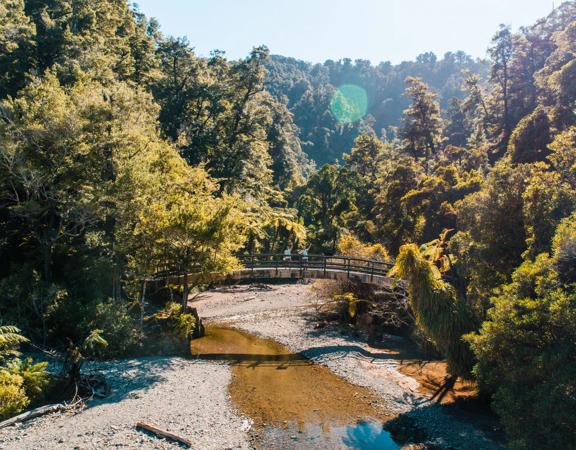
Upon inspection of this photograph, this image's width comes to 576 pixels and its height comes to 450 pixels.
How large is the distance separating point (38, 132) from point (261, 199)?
72.8 feet

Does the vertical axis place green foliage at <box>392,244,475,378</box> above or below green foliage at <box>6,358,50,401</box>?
above

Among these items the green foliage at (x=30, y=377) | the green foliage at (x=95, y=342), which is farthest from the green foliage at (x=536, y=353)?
the green foliage at (x=30, y=377)

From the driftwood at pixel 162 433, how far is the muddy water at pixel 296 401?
6.94ft

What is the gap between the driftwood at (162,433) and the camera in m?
12.2

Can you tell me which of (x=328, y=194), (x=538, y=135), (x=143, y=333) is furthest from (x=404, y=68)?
(x=143, y=333)

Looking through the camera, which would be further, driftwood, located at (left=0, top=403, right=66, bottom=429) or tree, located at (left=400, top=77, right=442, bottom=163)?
tree, located at (left=400, top=77, right=442, bottom=163)

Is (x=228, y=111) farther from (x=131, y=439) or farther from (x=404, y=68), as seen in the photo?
(x=404, y=68)

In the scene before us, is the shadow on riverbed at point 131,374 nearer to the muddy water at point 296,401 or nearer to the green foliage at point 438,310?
the muddy water at point 296,401

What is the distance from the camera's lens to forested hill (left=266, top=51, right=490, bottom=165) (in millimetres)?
125750

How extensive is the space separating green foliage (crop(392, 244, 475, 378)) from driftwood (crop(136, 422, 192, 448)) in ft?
30.2

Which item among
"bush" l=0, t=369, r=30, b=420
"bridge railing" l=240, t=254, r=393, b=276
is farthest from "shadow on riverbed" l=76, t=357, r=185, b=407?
"bridge railing" l=240, t=254, r=393, b=276

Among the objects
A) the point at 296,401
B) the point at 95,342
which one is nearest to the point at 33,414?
the point at 95,342

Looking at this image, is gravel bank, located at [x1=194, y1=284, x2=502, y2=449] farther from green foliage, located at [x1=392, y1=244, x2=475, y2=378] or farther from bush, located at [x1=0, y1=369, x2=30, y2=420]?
bush, located at [x1=0, y1=369, x2=30, y2=420]

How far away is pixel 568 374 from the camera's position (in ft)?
31.2
